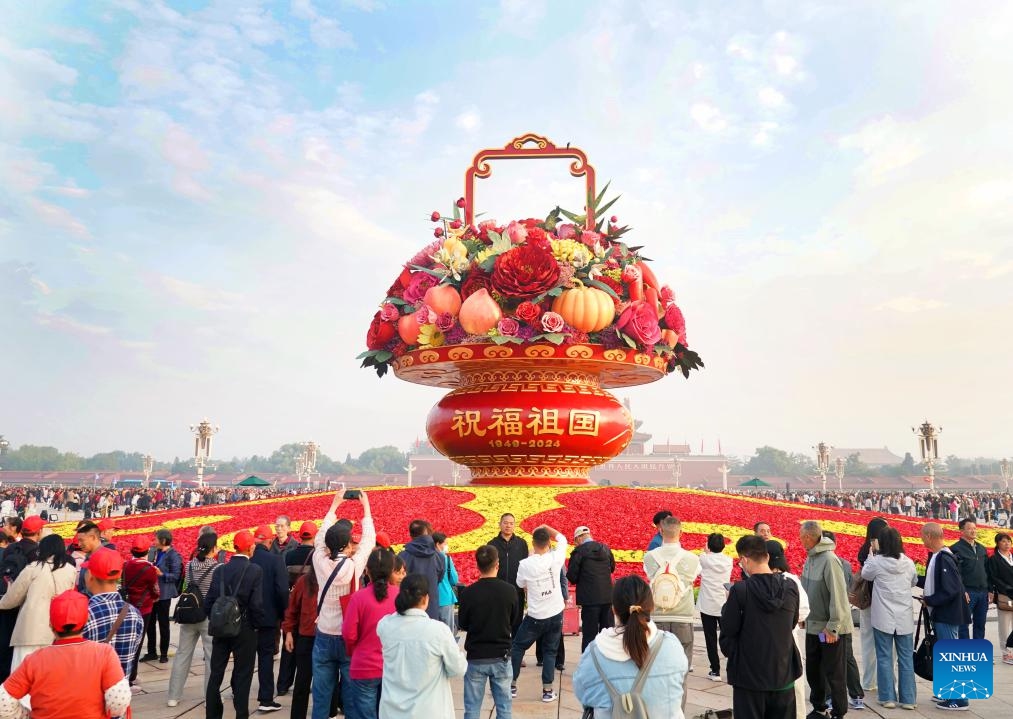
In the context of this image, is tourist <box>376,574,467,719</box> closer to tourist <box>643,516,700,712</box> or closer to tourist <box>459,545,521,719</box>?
tourist <box>459,545,521,719</box>

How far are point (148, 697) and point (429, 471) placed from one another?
307ft

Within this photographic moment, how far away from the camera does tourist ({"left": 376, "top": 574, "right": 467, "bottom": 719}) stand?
472 cm

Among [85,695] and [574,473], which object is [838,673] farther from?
[574,473]

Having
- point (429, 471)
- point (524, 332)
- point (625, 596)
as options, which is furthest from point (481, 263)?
point (429, 471)

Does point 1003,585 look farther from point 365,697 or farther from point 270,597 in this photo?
point 270,597

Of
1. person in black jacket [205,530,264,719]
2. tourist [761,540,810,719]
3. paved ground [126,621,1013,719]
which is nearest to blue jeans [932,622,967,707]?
paved ground [126,621,1013,719]

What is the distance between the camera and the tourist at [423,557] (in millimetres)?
7199

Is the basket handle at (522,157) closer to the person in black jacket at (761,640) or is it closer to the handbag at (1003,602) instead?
the handbag at (1003,602)

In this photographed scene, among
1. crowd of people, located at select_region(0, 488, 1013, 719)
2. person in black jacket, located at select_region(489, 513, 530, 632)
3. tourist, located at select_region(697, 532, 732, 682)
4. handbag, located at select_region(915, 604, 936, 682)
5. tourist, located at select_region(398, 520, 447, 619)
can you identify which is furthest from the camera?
person in black jacket, located at select_region(489, 513, 530, 632)

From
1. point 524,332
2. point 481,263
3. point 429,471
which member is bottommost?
point 429,471

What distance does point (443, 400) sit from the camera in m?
19.4

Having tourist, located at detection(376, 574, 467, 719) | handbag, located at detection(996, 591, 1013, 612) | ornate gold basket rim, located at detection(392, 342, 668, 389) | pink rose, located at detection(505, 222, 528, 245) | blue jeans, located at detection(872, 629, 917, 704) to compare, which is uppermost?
pink rose, located at detection(505, 222, 528, 245)

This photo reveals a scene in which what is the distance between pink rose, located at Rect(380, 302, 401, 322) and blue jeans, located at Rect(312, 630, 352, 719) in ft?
44.8

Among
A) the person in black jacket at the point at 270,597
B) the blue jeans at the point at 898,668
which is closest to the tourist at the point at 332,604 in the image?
the person in black jacket at the point at 270,597
